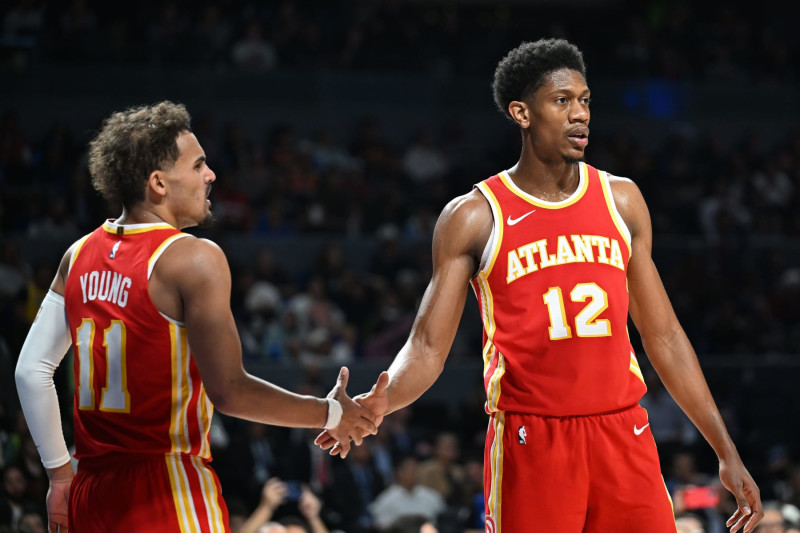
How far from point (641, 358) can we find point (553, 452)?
26.6ft

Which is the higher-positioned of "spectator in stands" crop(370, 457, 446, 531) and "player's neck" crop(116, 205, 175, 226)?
"player's neck" crop(116, 205, 175, 226)

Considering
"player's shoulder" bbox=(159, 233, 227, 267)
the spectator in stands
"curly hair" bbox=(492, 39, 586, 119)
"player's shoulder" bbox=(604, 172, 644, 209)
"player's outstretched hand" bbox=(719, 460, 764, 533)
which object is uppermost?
"curly hair" bbox=(492, 39, 586, 119)

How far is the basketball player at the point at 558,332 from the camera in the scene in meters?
3.80

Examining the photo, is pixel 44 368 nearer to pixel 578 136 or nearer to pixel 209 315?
pixel 209 315

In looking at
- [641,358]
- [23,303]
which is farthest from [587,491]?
[641,358]

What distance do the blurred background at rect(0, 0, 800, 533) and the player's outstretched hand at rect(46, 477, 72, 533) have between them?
12.1 feet

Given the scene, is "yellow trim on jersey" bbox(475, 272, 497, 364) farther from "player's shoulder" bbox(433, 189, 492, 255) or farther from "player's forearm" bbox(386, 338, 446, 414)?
"player's forearm" bbox(386, 338, 446, 414)

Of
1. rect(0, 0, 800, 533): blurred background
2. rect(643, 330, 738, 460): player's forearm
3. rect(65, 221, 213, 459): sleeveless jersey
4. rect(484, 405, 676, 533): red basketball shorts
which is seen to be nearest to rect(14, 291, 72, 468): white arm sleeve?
rect(65, 221, 213, 459): sleeveless jersey

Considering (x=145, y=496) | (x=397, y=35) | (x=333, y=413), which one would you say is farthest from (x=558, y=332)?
(x=397, y=35)

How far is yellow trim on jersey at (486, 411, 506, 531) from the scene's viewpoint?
3.90 metres

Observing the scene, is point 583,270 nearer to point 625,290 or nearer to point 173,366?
point 625,290

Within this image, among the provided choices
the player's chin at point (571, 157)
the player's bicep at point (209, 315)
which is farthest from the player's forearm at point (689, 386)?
the player's bicep at point (209, 315)

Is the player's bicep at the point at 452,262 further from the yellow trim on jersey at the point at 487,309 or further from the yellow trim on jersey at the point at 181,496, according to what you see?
the yellow trim on jersey at the point at 181,496

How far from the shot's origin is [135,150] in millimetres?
3457
